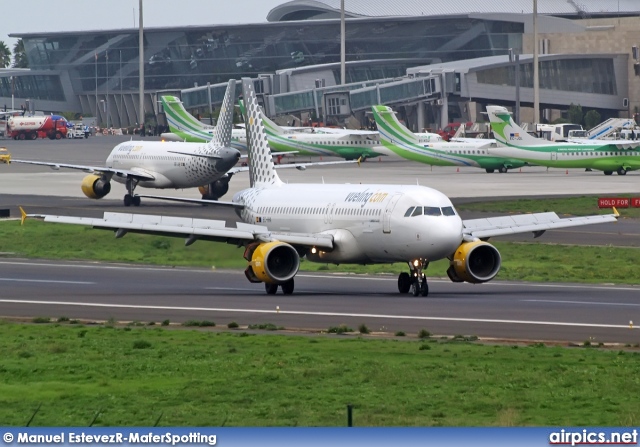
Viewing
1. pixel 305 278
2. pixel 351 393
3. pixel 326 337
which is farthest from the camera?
pixel 305 278

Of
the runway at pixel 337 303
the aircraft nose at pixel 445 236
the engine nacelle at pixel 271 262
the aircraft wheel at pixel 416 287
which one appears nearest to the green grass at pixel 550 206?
the runway at pixel 337 303

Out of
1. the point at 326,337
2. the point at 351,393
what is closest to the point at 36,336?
the point at 326,337

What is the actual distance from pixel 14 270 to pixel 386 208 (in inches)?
795

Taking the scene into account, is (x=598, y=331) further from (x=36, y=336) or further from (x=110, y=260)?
(x=110, y=260)

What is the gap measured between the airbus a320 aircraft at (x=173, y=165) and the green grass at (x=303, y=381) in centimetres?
5717

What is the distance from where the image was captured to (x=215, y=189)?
9988cm

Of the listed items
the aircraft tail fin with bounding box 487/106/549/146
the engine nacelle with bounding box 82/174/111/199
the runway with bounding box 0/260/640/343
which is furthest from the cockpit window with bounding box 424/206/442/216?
the aircraft tail fin with bounding box 487/106/549/146

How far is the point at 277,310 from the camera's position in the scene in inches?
1700

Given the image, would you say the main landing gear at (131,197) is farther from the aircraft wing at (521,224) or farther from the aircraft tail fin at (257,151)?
the aircraft wing at (521,224)

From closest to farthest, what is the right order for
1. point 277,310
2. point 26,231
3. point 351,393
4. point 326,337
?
point 351,393 → point 326,337 → point 277,310 → point 26,231

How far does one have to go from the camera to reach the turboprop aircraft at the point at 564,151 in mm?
132125

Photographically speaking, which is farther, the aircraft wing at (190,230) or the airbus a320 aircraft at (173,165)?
the airbus a320 aircraft at (173,165)

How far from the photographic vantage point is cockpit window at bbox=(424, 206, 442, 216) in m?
46.7

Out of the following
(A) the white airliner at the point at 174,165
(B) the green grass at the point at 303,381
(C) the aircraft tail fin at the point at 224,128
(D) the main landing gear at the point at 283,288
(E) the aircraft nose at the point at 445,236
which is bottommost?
(B) the green grass at the point at 303,381
